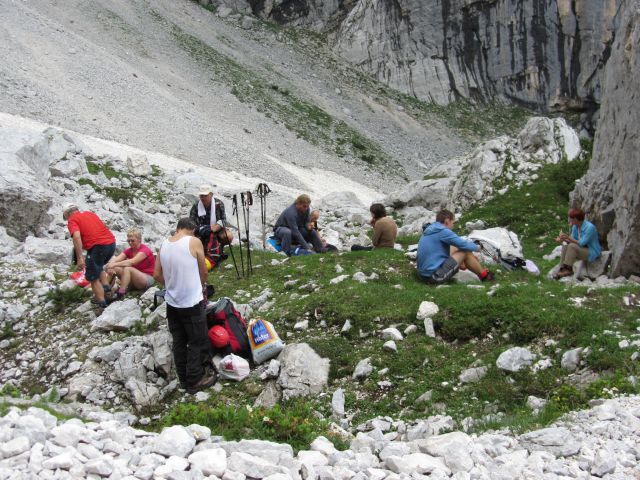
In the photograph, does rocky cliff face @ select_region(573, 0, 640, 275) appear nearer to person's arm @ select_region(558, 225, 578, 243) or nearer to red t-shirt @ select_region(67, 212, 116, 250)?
person's arm @ select_region(558, 225, 578, 243)

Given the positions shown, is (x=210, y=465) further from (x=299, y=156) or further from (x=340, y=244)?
(x=299, y=156)

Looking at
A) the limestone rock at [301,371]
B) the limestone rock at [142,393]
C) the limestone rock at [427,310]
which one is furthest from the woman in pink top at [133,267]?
the limestone rock at [427,310]

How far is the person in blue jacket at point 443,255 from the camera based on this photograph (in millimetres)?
10828

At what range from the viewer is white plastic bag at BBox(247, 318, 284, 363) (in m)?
8.49

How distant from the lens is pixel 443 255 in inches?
431

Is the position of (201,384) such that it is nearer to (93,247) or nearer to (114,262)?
(93,247)

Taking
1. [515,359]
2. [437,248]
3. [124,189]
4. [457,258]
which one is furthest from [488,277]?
[124,189]

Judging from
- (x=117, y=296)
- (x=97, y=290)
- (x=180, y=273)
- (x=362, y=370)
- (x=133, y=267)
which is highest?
(x=180, y=273)

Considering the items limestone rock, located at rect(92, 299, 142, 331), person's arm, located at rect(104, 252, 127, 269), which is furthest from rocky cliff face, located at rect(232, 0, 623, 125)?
limestone rock, located at rect(92, 299, 142, 331)

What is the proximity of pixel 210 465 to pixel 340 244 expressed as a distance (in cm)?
1372

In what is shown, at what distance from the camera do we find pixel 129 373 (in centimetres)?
867

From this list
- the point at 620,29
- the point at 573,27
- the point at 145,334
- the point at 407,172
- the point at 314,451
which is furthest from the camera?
the point at 573,27

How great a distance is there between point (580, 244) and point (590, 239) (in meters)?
0.21

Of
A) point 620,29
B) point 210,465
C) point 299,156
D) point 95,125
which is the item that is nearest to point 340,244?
point 620,29
